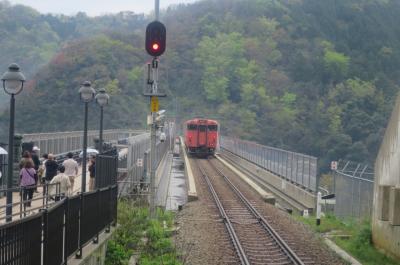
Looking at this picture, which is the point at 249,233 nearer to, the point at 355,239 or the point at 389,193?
the point at 355,239

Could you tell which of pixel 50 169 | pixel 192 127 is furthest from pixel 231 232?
pixel 192 127

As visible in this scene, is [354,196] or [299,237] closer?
[299,237]

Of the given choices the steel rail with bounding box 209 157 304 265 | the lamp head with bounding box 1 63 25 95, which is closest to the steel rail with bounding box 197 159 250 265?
the steel rail with bounding box 209 157 304 265

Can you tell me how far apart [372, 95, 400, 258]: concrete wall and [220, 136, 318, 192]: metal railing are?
11.2 meters

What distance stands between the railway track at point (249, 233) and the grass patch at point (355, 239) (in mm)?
1524

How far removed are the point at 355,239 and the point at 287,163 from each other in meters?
16.1

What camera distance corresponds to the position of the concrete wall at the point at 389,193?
471 inches

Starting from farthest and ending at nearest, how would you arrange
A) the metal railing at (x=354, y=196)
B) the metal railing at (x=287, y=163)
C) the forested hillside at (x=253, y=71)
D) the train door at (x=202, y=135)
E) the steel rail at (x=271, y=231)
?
the forested hillside at (x=253, y=71) < the train door at (x=202, y=135) < the metal railing at (x=287, y=163) < the metal railing at (x=354, y=196) < the steel rail at (x=271, y=231)

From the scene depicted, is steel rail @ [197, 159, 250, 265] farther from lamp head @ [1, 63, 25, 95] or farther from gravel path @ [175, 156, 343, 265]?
lamp head @ [1, 63, 25, 95]

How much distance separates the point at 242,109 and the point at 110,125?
3006 centimetres

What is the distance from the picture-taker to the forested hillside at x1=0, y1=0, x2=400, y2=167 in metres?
94.6

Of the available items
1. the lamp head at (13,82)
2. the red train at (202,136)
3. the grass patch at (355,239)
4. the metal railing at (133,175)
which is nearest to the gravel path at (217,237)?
the grass patch at (355,239)

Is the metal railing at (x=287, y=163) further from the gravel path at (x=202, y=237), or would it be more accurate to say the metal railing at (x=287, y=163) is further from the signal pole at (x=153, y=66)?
the signal pole at (x=153, y=66)

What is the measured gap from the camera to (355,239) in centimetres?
1534
